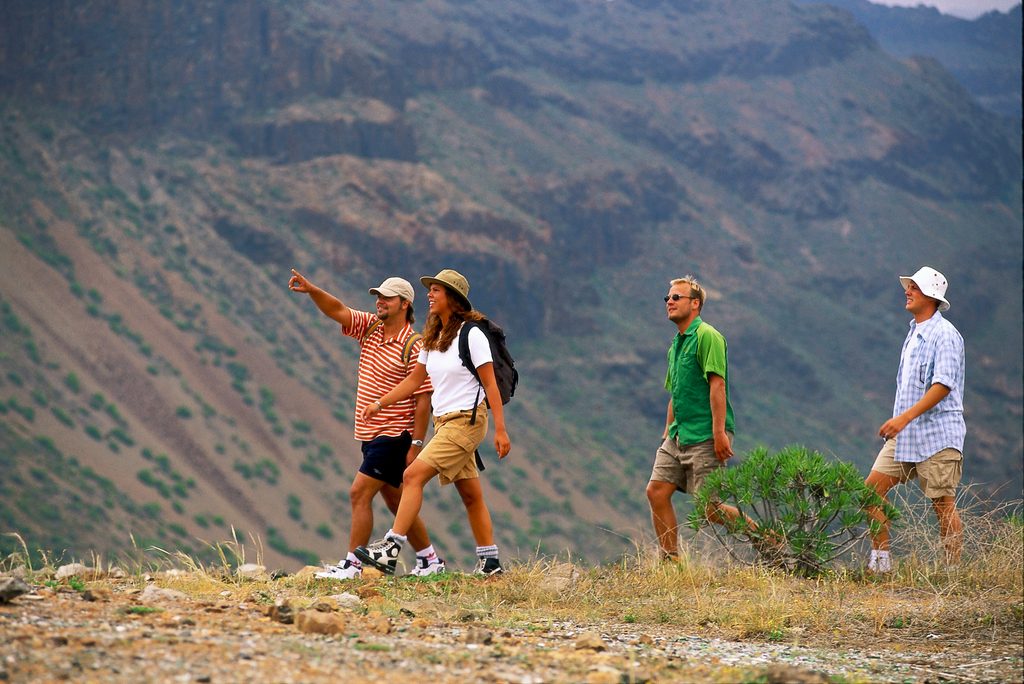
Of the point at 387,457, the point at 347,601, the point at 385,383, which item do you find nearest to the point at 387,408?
the point at 385,383

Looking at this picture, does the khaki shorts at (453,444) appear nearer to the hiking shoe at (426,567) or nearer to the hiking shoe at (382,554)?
the hiking shoe at (382,554)

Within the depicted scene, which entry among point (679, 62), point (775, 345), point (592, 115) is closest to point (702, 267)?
point (775, 345)

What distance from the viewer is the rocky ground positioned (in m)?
4.08

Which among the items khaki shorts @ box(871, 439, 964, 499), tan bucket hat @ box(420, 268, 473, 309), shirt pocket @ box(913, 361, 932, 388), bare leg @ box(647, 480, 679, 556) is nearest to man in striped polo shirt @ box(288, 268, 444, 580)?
tan bucket hat @ box(420, 268, 473, 309)

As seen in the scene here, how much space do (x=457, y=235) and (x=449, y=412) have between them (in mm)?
54787

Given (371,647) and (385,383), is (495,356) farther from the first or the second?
(371,647)

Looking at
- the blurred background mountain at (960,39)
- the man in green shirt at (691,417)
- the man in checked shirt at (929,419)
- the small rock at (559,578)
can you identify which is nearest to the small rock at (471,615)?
the small rock at (559,578)

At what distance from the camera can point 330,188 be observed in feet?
201

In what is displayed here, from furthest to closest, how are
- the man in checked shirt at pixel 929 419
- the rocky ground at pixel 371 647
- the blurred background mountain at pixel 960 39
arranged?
1. the blurred background mountain at pixel 960 39
2. the man in checked shirt at pixel 929 419
3. the rocky ground at pixel 371 647

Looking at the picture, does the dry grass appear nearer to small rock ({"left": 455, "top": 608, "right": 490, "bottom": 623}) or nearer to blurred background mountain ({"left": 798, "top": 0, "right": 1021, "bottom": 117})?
small rock ({"left": 455, "top": 608, "right": 490, "bottom": 623})

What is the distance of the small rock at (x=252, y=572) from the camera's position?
6.87 m

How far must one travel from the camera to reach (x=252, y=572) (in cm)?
707

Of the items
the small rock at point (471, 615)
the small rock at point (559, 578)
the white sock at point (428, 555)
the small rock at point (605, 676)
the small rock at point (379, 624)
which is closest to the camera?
the small rock at point (605, 676)

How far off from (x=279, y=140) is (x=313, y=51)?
21.8 ft
